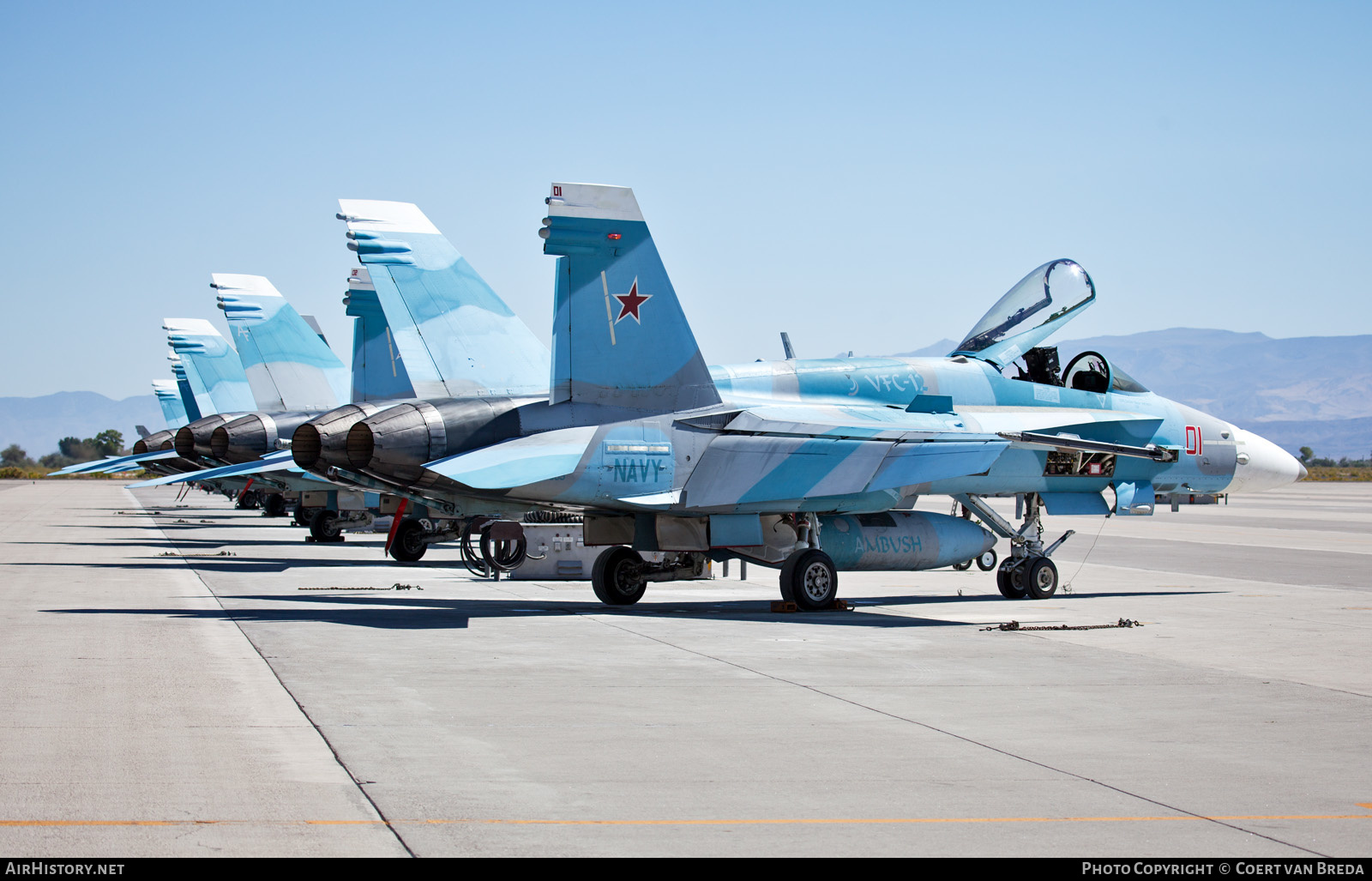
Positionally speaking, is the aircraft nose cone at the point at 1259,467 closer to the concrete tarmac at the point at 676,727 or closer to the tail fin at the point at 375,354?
the concrete tarmac at the point at 676,727

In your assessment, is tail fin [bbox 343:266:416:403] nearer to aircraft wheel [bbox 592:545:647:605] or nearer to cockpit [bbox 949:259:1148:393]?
aircraft wheel [bbox 592:545:647:605]

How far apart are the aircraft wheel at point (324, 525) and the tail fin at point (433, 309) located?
51.9 feet

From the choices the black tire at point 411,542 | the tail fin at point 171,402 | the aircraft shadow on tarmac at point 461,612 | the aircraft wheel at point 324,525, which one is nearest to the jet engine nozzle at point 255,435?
the black tire at point 411,542

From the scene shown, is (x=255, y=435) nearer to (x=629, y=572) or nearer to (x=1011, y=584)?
(x=629, y=572)

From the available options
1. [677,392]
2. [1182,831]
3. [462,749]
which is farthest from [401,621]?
[1182,831]

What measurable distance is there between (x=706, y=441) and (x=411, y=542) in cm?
1147

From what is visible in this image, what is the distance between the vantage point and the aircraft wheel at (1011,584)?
17.2 metres

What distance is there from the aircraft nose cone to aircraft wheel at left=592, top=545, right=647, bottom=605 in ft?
29.7

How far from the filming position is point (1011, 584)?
17.2m

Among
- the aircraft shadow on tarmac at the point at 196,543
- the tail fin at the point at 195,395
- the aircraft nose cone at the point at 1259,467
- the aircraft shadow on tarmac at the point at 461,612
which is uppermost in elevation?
the tail fin at the point at 195,395

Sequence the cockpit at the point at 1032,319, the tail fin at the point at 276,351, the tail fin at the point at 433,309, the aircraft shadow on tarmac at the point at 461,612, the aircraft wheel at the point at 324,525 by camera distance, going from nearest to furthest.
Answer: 1. the aircraft shadow on tarmac at the point at 461,612
2. the tail fin at the point at 433,309
3. the cockpit at the point at 1032,319
4. the tail fin at the point at 276,351
5. the aircraft wheel at the point at 324,525

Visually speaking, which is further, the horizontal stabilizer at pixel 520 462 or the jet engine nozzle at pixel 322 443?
the jet engine nozzle at pixel 322 443

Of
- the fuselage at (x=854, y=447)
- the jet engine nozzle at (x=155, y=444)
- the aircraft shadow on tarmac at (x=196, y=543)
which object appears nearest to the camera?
the fuselage at (x=854, y=447)

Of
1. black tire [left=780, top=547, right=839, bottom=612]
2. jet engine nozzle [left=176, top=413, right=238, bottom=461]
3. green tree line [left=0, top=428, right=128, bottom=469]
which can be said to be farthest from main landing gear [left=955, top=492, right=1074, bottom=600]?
green tree line [left=0, top=428, right=128, bottom=469]
